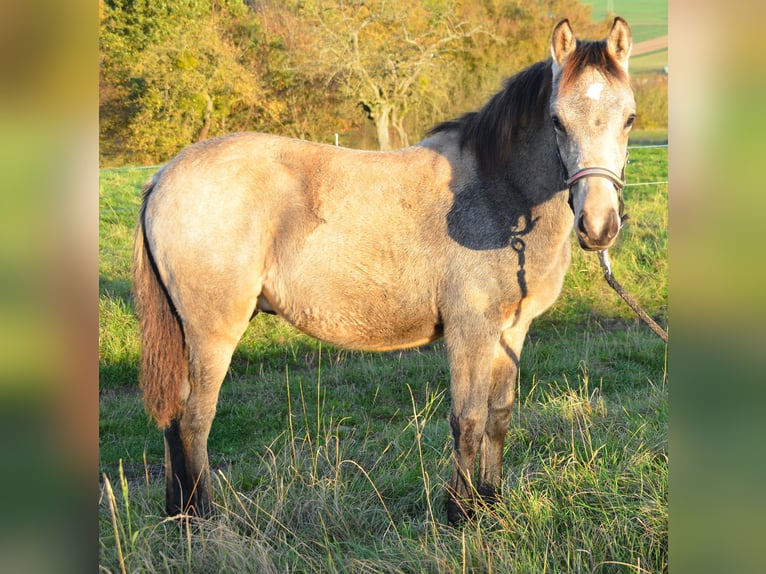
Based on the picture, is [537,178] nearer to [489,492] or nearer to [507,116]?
[507,116]

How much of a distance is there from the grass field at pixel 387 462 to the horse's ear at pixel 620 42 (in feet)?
6.67

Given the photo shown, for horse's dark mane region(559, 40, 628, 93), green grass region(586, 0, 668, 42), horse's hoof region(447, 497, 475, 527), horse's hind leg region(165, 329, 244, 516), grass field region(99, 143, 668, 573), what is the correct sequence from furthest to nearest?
green grass region(586, 0, 668, 42), horse's hind leg region(165, 329, 244, 516), horse's hoof region(447, 497, 475, 527), grass field region(99, 143, 668, 573), horse's dark mane region(559, 40, 628, 93)

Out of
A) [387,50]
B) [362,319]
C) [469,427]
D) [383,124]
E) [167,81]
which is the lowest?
→ [469,427]

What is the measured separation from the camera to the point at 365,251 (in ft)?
11.2

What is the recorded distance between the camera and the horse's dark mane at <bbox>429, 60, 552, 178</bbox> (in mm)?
3230

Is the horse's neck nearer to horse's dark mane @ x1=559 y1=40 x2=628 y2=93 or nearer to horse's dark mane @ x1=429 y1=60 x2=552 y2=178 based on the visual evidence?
horse's dark mane @ x1=429 y1=60 x2=552 y2=178

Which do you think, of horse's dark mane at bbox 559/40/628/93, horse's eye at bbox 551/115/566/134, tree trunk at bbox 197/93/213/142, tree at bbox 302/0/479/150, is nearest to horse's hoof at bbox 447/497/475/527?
horse's eye at bbox 551/115/566/134

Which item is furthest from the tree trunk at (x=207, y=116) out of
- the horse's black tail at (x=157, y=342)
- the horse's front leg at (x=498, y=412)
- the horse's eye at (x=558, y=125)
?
the horse's eye at (x=558, y=125)

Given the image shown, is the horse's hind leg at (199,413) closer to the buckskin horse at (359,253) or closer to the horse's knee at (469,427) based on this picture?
the buckskin horse at (359,253)

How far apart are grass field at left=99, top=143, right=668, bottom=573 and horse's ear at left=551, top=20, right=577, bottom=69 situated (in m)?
2.10

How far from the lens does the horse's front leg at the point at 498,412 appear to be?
143 inches

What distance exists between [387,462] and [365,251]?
1418 mm

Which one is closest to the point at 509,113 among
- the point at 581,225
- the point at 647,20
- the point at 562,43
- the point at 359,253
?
the point at 562,43
